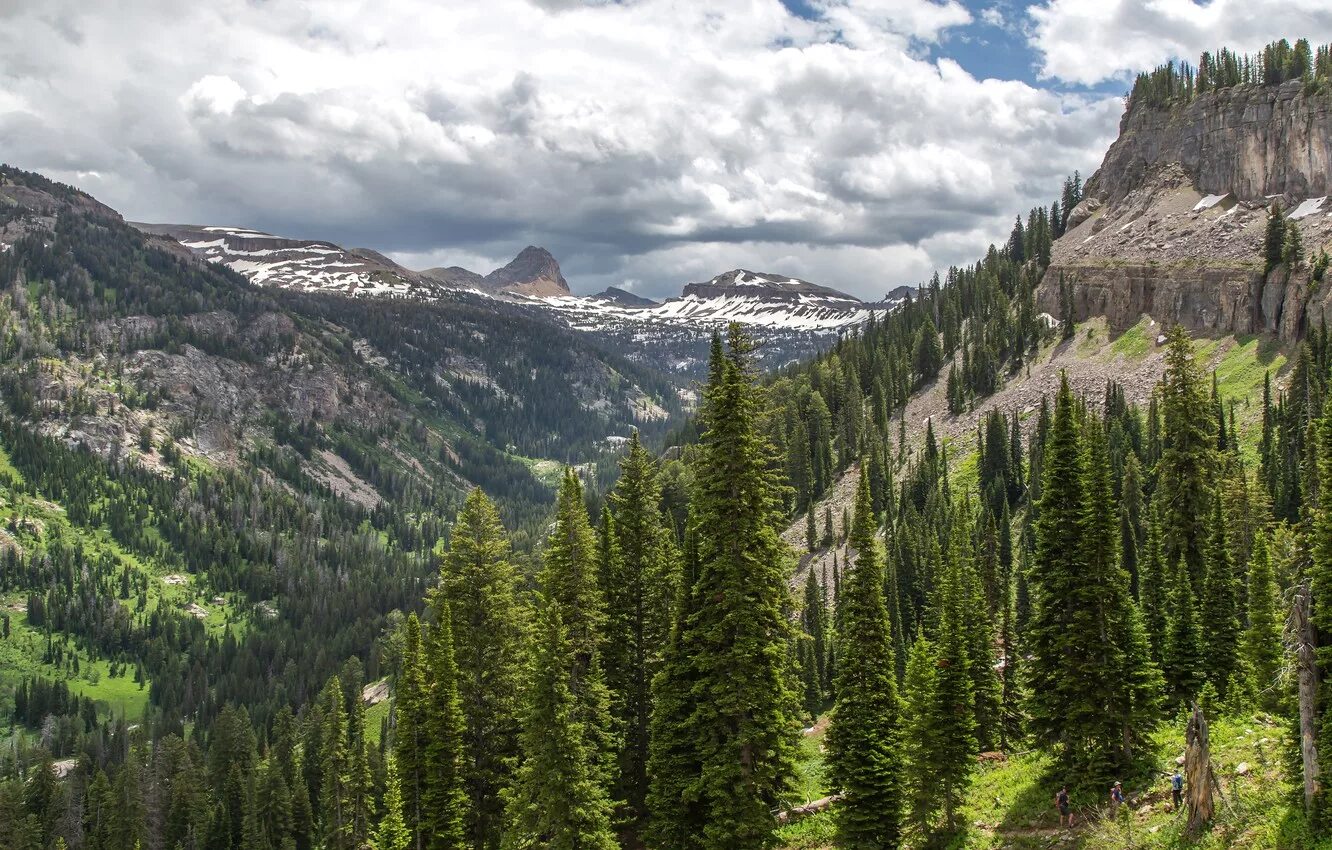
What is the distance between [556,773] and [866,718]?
1283cm

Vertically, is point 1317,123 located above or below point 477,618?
above

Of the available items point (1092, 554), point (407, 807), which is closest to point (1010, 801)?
point (1092, 554)

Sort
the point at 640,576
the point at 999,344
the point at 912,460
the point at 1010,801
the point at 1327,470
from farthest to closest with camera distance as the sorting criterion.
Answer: the point at 999,344 → the point at 912,460 → the point at 640,576 → the point at 1010,801 → the point at 1327,470

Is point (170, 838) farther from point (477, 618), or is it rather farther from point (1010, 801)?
point (1010, 801)

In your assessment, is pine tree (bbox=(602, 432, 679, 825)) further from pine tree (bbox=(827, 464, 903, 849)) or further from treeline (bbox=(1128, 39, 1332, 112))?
treeline (bbox=(1128, 39, 1332, 112))

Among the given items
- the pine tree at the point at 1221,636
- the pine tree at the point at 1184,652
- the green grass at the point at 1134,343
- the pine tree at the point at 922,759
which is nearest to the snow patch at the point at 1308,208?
the green grass at the point at 1134,343

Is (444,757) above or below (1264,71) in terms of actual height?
below

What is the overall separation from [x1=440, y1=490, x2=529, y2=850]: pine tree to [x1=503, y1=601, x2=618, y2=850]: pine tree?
29.8ft

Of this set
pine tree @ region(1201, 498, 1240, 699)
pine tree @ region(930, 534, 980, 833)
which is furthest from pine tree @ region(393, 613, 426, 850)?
pine tree @ region(1201, 498, 1240, 699)

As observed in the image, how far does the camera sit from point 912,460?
156m

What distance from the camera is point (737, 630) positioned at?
31.7 meters

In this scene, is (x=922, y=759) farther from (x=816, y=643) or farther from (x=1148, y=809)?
(x=816, y=643)

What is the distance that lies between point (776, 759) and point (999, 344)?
16457 cm

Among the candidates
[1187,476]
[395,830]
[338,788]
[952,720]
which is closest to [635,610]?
[952,720]
